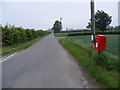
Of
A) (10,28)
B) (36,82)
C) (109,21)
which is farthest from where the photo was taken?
(109,21)

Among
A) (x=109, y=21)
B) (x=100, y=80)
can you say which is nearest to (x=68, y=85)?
(x=100, y=80)

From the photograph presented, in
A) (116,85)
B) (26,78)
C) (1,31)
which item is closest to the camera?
(116,85)

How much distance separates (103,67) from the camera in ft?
21.9

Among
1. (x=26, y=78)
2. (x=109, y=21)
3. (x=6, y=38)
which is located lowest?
(x=26, y=78)

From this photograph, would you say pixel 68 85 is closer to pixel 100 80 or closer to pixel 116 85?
pixel 100 80

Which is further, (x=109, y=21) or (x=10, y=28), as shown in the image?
(x=109, y=21)

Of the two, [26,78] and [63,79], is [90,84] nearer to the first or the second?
[63,79]

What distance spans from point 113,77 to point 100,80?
465 mm

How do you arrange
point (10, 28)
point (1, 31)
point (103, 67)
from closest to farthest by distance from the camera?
point (103, 67) → point (1, 31) → point (10, 28)

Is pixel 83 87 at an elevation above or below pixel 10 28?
below

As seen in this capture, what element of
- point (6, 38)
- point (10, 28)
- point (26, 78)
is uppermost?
point (10, 28)

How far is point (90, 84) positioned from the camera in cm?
496

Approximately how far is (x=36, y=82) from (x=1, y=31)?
14950mm

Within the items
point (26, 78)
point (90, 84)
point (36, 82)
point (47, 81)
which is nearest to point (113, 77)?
point (90, 84)
